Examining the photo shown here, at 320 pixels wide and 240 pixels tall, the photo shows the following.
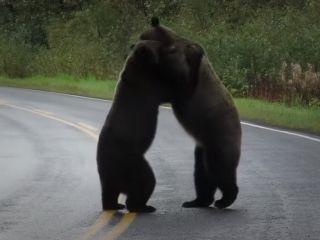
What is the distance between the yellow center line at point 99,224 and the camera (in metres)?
7.80

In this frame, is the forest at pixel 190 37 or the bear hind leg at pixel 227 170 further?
Answer: the forest at pixel 190 37

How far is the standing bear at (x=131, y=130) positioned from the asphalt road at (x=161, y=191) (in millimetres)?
381

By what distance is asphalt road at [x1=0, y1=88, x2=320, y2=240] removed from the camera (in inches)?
315

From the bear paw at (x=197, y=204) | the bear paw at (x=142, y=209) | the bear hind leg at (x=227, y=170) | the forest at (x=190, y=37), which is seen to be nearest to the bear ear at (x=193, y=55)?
the bear hind leg at (x=227, y=170)

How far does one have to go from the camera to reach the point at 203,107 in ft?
26.5

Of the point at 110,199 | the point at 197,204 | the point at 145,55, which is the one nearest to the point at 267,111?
the point at 197,204

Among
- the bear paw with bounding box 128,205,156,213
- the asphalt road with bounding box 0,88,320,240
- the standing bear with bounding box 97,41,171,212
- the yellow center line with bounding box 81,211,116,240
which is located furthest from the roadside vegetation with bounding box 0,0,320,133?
the standing bear with bounding box 97,41,171,212

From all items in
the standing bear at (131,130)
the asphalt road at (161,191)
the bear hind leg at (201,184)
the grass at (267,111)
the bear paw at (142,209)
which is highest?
the standing bear at (131,130)

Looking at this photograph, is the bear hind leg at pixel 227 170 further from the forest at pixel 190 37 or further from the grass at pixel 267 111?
the forest at pixel 190 37

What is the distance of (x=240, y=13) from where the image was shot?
40.2 meters

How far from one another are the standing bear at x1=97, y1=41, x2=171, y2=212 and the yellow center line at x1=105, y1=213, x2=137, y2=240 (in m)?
0.26

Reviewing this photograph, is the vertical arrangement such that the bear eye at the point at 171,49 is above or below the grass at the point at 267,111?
above

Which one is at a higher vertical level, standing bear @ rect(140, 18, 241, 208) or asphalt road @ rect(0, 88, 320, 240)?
standing bear @ rect(140, 18, 241, 208)

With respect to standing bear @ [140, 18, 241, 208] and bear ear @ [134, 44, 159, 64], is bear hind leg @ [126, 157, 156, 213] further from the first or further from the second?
bear ear @ [134, 44, 159, 64]
